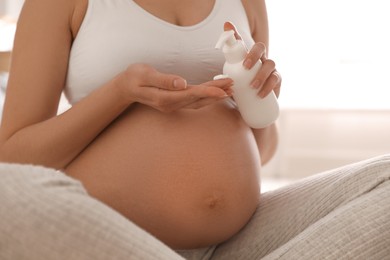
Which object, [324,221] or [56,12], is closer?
[324,221]

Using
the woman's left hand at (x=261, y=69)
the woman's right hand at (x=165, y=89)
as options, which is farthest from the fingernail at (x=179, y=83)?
the woman's left hand at (x=261, y=69)

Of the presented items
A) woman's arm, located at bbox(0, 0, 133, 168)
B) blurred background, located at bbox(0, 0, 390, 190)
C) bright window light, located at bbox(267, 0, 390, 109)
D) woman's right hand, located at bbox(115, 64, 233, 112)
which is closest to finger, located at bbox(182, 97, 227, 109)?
woman's right hand, located at bbox(115, 64, 233, 112)

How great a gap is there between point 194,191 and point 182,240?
0.08m

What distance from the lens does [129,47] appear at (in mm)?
1041

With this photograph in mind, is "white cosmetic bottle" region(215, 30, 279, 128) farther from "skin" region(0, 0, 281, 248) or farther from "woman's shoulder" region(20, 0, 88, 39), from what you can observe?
"woman's shoulder" region(20, 0, 88, 39)

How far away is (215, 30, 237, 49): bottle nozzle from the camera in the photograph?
912mm

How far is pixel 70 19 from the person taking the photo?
104cm

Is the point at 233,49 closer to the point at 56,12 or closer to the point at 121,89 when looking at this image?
the point at 121,89

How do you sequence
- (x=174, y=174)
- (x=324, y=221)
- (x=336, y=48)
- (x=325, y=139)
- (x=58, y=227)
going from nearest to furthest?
(x=58, y=227), (x=324, y=221), (x=174, y=174), (x=336, y=48), (x=325, y=139)

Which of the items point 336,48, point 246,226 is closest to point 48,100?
point 246,226

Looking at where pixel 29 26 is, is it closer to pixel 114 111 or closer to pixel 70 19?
pixel 70 19

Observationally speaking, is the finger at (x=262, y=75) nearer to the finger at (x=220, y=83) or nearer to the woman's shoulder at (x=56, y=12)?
the finger at (x=220, y=83)

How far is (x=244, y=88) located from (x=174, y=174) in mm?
166

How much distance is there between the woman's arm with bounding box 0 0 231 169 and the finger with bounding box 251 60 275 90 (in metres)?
0.09
